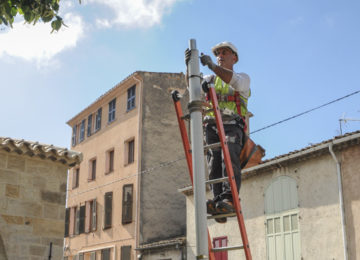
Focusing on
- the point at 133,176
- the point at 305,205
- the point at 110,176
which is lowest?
the point at 305,205

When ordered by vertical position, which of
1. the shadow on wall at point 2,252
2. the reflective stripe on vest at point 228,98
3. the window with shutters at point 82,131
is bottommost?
the shadow on wall at point 2,252

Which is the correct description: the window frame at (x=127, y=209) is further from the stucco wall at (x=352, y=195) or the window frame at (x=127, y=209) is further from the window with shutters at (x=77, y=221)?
the stucco wall at (x=352, y=195)

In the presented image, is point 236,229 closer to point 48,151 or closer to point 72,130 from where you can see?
point 48,151

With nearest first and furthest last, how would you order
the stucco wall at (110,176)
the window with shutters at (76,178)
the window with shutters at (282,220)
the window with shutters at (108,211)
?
1. the window with shutters at (282,220)
2. the stucco wall at (110,176)
3. the window with shutters at (108,211)
4. the window with shutters at (76,178)

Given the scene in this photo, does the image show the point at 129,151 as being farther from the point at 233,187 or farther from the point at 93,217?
the point at 233,187

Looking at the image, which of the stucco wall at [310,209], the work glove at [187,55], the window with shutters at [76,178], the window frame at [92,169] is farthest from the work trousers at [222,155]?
the window with shutters at [76,178]

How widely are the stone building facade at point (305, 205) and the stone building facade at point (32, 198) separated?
A: 7.86m

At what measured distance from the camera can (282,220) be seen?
60.3ft

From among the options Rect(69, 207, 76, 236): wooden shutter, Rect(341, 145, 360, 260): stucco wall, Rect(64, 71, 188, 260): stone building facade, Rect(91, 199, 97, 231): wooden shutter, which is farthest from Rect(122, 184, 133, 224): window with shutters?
Rect(341, 145, 360, 260): stucco wall

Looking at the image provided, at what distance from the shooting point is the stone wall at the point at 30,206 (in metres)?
11.9

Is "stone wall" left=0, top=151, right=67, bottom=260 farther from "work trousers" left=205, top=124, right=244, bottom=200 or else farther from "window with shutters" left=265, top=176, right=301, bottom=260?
"window with shutters" left=265, top=176, right=301, bottom=260

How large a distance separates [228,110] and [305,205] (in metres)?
12.9

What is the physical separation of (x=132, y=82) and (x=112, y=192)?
572 centimetres

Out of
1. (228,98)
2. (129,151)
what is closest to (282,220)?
(129,151)
